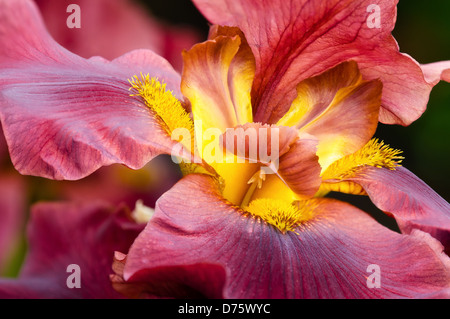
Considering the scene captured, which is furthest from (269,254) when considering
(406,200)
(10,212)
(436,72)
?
(10,212)

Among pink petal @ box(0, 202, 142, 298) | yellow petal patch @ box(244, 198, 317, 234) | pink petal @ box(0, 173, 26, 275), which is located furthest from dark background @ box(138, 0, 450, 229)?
yellow petal patch @ box(244, 198, 317, 234)

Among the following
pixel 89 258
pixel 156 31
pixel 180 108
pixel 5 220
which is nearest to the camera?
pixel 180 108

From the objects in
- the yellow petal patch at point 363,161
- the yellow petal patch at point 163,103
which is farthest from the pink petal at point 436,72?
the yellow petal patch at point 163,103

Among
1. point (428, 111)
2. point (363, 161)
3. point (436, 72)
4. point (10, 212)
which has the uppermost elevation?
point (436, 72)

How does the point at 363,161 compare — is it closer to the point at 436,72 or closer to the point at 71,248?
the point at 436,72

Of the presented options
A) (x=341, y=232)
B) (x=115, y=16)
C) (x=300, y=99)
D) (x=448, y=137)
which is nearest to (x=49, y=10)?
(x=115, y=16)

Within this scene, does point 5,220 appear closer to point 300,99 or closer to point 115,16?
point 115,16
